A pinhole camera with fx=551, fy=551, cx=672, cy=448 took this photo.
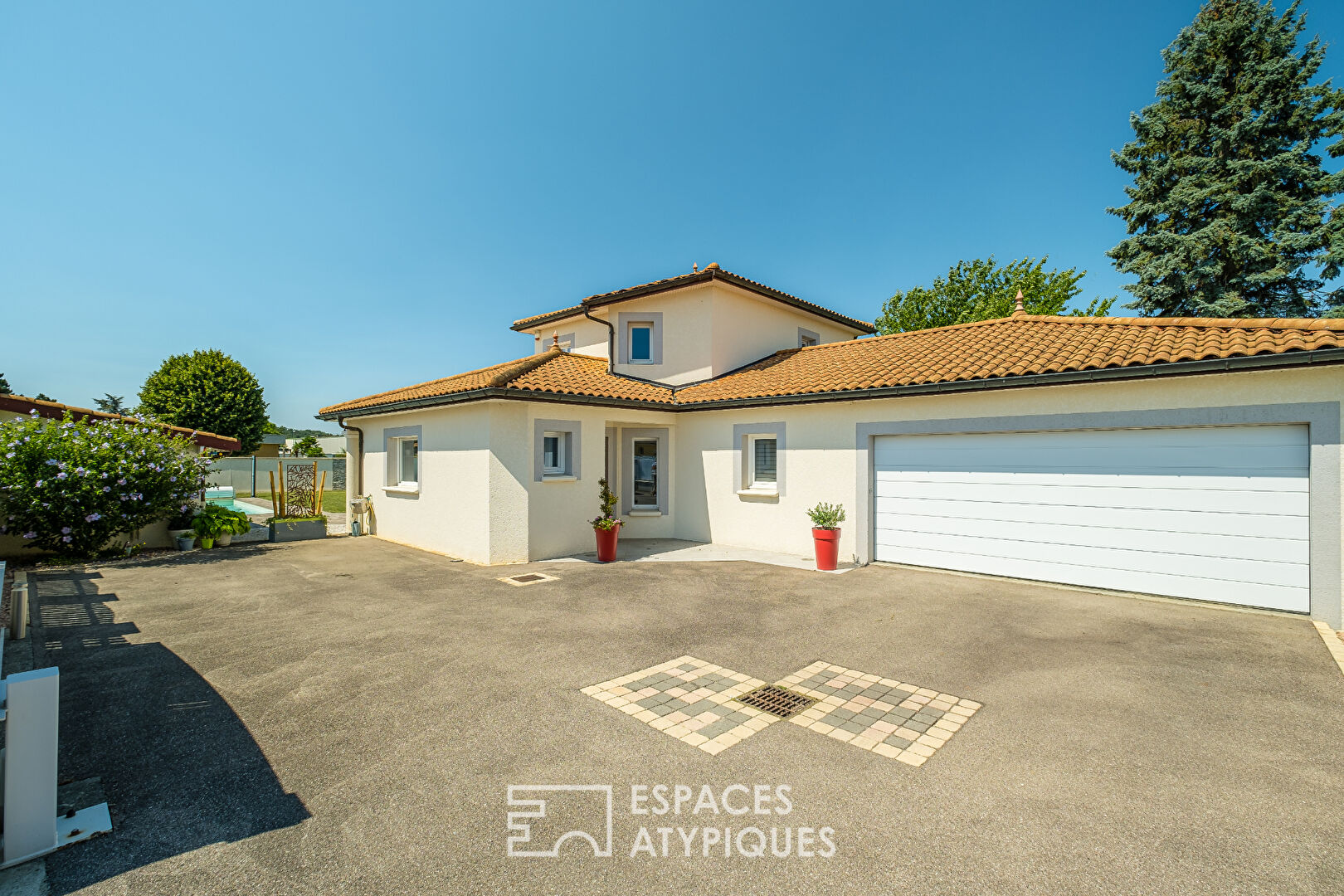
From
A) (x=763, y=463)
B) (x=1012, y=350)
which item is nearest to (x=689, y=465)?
(x=763, y=463)

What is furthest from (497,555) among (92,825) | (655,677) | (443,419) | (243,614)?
(92,825)

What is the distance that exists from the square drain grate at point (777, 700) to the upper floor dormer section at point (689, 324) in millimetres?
10548

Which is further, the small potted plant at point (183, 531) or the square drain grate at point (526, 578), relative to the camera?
the small potted plant at point (183, 531)

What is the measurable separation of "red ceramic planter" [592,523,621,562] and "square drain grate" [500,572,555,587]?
1.36m

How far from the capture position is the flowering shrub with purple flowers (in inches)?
397

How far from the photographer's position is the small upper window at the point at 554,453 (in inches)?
460

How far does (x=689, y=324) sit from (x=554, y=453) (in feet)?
18.0

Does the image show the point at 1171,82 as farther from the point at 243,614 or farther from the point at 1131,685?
the point at 243,614

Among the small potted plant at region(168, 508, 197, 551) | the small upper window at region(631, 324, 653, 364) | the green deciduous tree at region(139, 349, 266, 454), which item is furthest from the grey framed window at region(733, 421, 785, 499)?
the green deciduous tree at region(139, 349, 266, 454)

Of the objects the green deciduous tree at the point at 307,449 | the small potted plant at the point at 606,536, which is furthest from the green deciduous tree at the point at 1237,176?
the green deciduous tree at the point at 307,449

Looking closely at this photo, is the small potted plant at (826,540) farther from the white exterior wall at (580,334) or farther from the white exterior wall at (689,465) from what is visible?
the white exterior wall at (580,334)

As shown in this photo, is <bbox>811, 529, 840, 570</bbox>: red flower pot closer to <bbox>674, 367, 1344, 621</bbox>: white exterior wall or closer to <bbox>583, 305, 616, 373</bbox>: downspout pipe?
<bbox>674, 367, 1344, 621</bbox>: white exterior wall

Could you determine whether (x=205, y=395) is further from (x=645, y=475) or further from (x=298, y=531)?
(x=645, y=475)

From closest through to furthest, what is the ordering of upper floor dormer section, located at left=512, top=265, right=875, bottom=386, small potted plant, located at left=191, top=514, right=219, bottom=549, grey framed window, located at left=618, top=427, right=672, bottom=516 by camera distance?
1. small potted plant, located at left=191, top=514, right=219, bottom=549
2. grey framed window, located at left=618, top=427, right=672, bottom=516
3. upper floor dormer section, located at left=512, top=265, right=875, bottom=386
